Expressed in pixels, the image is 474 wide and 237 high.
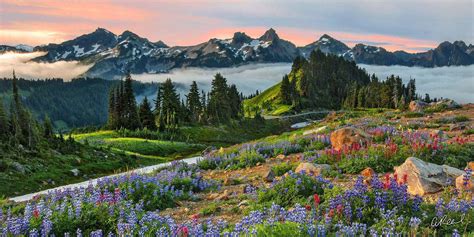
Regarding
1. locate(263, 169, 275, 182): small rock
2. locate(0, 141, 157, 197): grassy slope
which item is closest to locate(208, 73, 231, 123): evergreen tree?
locate(0, 141, 157, 197): grassy slope

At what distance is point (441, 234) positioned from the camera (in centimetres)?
745

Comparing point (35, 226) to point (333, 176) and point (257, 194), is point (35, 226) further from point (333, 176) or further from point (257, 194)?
point (333, 176)

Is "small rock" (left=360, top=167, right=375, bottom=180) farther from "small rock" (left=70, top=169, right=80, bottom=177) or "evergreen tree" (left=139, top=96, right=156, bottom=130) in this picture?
"evergreen tree" (left=139, top=96, right=156, bottom=130)

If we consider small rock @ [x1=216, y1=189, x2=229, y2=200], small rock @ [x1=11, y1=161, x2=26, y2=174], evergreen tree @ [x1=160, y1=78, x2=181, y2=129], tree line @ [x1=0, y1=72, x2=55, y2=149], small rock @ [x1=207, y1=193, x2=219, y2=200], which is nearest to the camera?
small rock @ [x1=216, y1=189, x2=229, y2=200]

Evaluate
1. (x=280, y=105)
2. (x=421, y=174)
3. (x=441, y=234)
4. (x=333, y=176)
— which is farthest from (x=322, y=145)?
(x=280, y=105)

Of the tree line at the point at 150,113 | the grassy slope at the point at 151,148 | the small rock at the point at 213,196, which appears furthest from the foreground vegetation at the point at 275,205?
the tree line at the point at 150,113

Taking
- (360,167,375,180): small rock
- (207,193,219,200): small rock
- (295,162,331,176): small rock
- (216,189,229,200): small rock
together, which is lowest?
(207,193,219,200): small rock

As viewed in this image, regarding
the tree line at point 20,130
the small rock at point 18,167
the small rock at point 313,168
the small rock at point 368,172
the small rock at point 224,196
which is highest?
the small rock at point 368,172

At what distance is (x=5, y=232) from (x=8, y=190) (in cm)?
2620

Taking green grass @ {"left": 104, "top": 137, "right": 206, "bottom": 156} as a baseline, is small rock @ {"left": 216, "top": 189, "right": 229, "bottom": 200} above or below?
above

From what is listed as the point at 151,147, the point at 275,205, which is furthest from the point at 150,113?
the point at 275,205

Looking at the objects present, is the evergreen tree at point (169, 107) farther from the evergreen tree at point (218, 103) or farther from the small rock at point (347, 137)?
the small rock at point (347, 137)

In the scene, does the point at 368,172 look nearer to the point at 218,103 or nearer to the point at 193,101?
the point at 193,101

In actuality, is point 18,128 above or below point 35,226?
below
